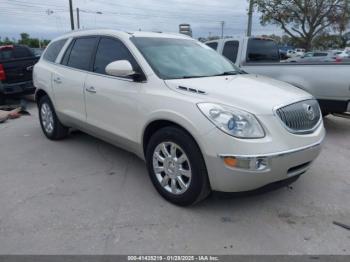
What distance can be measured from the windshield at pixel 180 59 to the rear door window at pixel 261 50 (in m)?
3.22

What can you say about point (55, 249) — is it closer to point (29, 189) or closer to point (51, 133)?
point (29, 189)

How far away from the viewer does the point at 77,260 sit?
2.68m

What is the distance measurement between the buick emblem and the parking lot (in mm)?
896

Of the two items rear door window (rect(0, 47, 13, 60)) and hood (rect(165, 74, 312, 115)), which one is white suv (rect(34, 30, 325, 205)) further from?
rear door window (rect(0, 47, 13, 60))

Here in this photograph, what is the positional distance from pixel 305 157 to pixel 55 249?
235 centimetres

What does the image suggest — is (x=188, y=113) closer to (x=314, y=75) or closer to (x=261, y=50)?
(x=314, y=75)

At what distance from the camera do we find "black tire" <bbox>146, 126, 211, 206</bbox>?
122 inches

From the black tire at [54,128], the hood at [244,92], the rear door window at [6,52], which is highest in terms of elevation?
the hood at [244,92]

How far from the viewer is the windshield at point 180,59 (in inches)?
149

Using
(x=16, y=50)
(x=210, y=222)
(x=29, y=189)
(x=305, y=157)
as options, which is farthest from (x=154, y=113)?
(x=16, y=50)

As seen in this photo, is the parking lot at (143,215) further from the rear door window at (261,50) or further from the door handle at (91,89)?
the rear door window at (261,50)

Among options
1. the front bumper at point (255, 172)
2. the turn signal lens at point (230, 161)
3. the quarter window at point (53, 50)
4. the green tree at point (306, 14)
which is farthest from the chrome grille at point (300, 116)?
the green tree at point (306, 14)

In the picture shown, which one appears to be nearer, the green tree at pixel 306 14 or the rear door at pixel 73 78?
the rear door at pixel 73 78

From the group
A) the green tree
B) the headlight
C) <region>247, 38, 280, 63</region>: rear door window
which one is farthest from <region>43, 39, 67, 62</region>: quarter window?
the green tree
